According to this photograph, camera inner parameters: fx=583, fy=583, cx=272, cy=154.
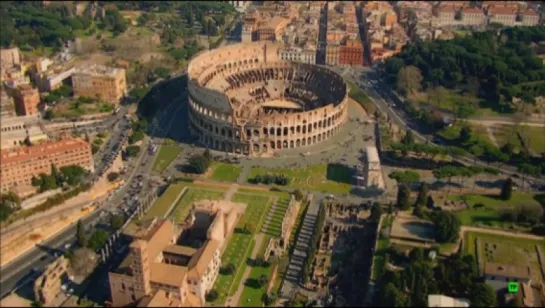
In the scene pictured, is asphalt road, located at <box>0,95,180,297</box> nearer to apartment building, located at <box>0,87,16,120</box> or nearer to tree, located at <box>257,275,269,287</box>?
apartment building, located at <box>0,87,16,120</box>

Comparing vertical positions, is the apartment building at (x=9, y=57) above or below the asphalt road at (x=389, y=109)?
above

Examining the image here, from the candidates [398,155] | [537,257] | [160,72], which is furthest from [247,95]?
[537,257]

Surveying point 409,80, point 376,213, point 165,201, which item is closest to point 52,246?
point 165,201

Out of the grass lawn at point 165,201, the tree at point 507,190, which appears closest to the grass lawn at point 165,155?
the grass lawn at point 165,201

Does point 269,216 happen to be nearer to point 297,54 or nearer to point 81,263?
point 81,263

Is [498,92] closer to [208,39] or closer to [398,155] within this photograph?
[398,155]

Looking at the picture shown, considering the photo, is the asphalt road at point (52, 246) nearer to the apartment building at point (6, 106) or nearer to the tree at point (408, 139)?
the apartment building at point (6, 106)
